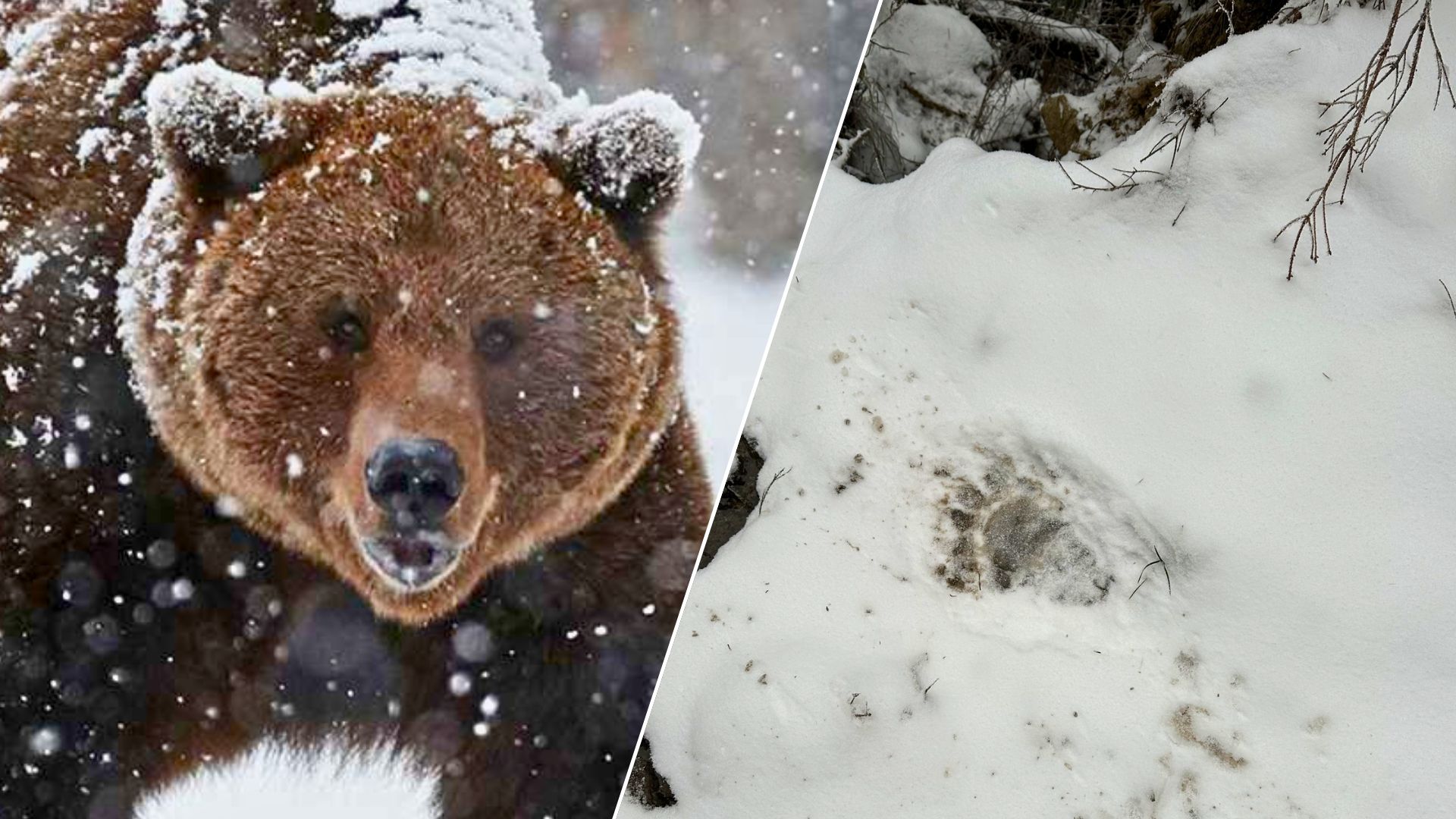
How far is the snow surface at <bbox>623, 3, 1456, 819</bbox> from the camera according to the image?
2.85 meters

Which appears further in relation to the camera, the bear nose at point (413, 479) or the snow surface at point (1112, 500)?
the snow surface at point (1112, 500)

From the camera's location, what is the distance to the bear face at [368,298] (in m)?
1.67

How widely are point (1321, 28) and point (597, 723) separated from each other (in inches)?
104

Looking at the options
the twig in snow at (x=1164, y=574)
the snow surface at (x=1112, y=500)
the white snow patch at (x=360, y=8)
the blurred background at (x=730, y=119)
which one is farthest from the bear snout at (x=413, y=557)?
the twig in snow at (x=1164, y=574)

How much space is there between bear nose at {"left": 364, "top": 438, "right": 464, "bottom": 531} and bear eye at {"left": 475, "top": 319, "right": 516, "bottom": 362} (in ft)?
0.50

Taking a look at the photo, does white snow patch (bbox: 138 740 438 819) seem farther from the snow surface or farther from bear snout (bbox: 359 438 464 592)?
the snow surface

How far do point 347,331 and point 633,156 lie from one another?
49cm

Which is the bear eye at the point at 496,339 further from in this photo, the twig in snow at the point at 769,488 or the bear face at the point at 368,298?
the twig in snow at the point at 769,488

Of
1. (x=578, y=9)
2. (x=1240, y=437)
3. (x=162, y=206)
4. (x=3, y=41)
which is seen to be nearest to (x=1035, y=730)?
(x=1240, y=437)

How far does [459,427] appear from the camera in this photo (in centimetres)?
173

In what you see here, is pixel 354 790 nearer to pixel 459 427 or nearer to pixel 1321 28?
pixel 459 427

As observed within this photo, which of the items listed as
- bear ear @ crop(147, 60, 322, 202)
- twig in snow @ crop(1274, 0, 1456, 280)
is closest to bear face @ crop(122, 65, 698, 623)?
bear ear @ crop(147, 60, 322, 202)

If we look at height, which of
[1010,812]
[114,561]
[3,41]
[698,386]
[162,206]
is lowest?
[1010,812]

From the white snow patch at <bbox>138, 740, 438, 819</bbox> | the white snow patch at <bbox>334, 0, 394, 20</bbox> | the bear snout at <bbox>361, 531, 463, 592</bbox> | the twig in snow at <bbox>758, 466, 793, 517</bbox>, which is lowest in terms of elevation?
the twig in snow at <bbox>758, 466, 793, 517</bbox>
